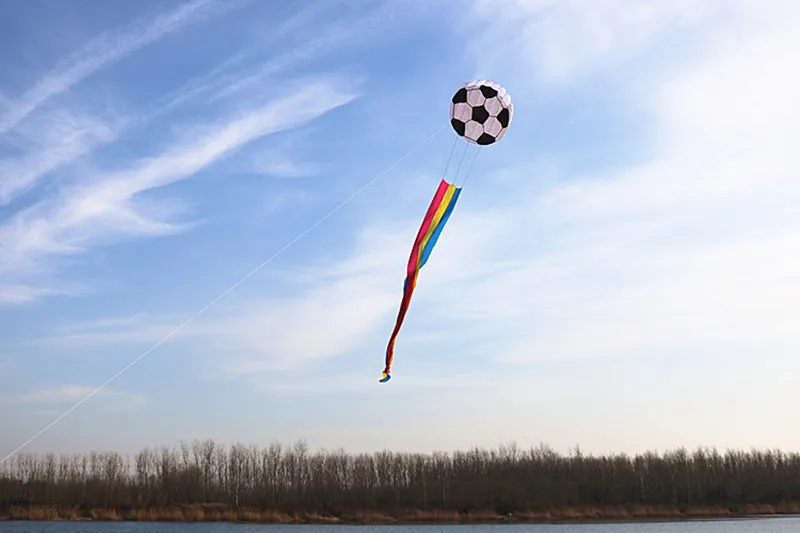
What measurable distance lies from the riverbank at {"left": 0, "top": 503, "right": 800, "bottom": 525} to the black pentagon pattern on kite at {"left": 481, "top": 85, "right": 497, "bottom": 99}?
214 feet

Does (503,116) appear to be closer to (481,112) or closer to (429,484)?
(481,112)

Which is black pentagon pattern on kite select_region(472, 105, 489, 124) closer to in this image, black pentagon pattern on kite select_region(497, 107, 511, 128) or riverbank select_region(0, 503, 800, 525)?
black pentagon pattern on kite select_region(497, 107, 511, 128)

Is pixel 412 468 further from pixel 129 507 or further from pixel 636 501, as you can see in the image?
pixel 129 507

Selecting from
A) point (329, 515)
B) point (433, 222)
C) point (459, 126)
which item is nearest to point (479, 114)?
point (459, 126)

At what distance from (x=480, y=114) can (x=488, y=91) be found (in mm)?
489

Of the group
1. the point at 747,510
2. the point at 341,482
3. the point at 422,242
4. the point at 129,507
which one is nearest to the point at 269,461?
the point at 341,482

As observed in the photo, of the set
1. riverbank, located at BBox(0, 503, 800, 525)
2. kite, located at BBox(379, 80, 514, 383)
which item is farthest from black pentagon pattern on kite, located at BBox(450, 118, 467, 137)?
riverbank, located at BBox(0, 503, 800, 525)

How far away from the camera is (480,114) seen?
15914 millimetres

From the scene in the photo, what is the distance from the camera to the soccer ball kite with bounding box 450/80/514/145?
15.8m

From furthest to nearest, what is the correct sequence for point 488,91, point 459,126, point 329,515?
point 329,515 → point 459,126 → point 488,91

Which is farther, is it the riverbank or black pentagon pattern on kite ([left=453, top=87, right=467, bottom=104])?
the riverbank

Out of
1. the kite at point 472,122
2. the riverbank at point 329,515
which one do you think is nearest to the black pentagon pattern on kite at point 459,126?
the kite at point 472,122

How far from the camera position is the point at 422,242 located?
54.5 feet

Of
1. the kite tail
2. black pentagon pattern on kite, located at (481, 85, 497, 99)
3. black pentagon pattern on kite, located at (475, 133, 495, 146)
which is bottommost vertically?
the kite tail
